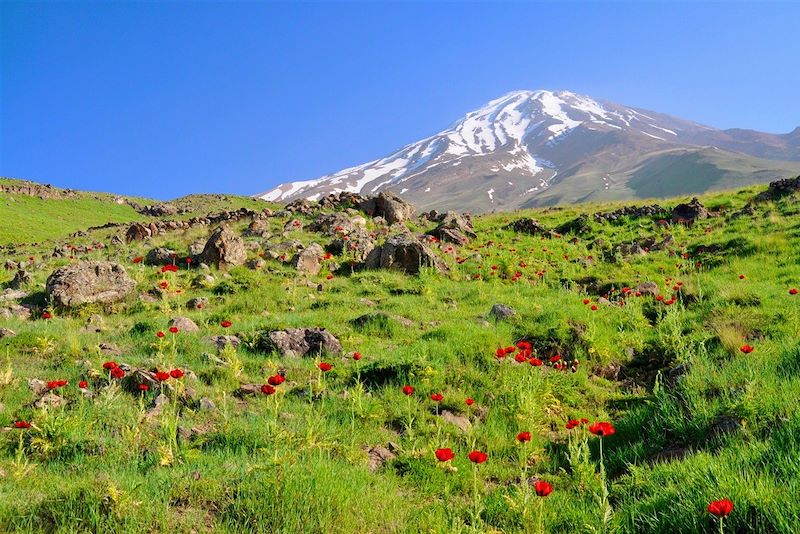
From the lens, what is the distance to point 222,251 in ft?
44.8

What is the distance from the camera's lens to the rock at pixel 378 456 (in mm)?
4532

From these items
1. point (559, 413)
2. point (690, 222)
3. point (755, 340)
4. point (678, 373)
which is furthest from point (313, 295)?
point (690, 222)

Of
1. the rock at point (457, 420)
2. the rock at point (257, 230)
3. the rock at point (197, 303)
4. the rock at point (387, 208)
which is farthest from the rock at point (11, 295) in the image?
the rock at point (387, 208)

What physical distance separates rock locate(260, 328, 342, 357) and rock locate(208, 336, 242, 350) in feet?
1.35

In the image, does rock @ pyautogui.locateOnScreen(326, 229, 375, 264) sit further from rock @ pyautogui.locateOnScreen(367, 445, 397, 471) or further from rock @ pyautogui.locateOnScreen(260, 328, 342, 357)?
rock @ pyautogui.locateOnScreen(367, 445, 397, 471)

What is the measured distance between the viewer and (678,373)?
6.19 metres

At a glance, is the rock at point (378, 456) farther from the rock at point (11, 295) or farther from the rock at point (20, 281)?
the rock at point (20, 281)

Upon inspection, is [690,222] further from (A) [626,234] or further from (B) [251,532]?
(B) [251,532]

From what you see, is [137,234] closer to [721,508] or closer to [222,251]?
[222,251]

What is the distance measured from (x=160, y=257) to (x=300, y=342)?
8.53 metres

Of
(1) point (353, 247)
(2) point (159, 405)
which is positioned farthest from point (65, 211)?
(2) point (159, 405)

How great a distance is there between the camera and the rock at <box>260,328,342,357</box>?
7543 millimetres

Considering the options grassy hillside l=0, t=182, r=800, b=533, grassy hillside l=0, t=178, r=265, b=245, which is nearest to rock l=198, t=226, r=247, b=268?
grassy hillside l=0, t=182, r=800, b=533

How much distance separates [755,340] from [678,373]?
1.72 m
